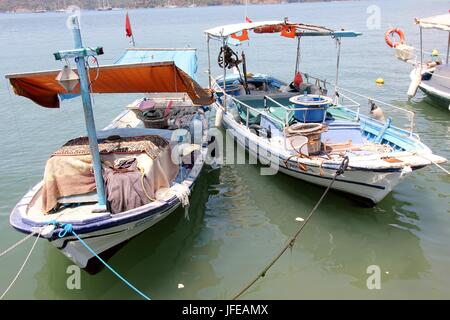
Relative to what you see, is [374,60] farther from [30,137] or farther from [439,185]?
[30,137]

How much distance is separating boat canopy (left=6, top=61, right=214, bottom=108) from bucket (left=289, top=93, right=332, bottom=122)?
242cm

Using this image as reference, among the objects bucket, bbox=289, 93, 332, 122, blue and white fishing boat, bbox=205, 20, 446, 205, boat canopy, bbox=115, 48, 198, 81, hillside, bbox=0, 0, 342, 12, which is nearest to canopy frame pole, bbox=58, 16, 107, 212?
blue and white fishing boat, bbox=205, 20, 446, 205

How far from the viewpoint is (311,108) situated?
9344 millimetres

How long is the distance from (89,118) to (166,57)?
704cm

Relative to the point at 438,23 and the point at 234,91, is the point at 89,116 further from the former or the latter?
the point at 438,23

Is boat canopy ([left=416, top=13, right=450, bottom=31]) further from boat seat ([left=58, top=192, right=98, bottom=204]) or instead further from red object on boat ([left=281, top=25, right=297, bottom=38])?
boat seat ([left=58, top=192, right=98, bottom=204])

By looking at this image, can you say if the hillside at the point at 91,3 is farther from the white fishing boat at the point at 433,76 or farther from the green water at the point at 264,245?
the green water at the point at 264,245

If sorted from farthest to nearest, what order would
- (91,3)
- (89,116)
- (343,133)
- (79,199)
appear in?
(91,3) < (343,133) < (79,199) < (89,116)

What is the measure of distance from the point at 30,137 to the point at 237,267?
10.9 m

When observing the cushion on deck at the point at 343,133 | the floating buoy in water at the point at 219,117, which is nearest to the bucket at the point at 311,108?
the cushion on deck at the point at 343,133

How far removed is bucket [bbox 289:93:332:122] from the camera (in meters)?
9.30

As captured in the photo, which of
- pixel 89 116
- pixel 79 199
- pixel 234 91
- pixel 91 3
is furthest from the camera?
pixel 91 3

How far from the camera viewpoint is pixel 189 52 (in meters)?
12.8

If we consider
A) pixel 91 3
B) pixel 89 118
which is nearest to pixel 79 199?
pixel 89 118
